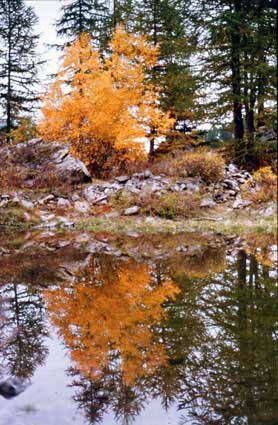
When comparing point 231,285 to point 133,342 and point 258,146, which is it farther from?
point 258,146

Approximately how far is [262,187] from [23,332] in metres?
10.5

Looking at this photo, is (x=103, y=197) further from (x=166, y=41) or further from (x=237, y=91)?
(x=166, y=41)

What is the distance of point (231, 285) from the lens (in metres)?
4.84

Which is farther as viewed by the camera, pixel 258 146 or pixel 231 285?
pixel 258 146

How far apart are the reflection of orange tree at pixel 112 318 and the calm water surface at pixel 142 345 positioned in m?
0.01

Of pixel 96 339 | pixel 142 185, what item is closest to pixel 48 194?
pixel 142 185

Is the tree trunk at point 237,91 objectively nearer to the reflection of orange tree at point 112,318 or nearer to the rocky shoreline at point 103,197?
the rocky shoreline at point 103,197

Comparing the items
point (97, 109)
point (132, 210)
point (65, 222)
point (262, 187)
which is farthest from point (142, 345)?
point (97, 109)

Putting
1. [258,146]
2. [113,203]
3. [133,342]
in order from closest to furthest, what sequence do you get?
[133,342], [113,203], [258,146]

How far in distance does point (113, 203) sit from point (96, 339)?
30.8ft

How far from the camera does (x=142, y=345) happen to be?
10.2ft

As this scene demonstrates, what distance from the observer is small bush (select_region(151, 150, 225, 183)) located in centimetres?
1366

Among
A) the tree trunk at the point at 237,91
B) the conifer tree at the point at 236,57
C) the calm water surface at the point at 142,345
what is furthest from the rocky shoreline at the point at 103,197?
the calm water surface at the point at 142,345

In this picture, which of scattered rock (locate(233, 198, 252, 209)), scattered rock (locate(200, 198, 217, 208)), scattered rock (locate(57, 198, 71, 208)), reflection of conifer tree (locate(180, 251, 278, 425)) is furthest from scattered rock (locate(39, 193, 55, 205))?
reflection of conifer tree (locate(180, 251, 278, 425))
